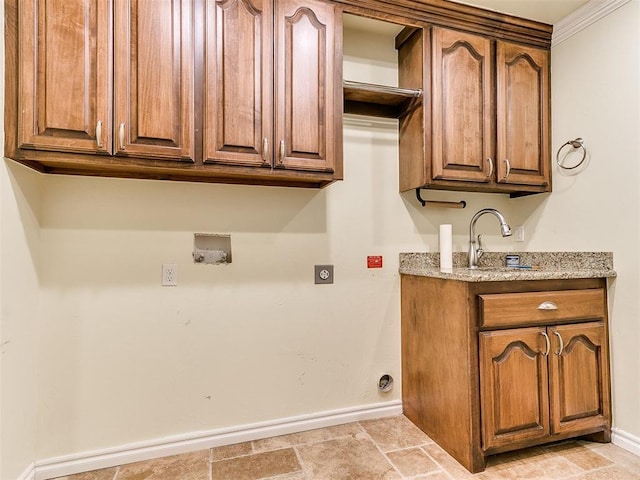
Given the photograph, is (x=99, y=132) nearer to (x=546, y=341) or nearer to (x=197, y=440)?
(x=197, y=440)

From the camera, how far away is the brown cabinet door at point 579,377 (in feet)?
6.05

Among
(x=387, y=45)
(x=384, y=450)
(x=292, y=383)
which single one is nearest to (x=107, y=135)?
(x=292, y=383)

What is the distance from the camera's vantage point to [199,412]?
1952 millimetres

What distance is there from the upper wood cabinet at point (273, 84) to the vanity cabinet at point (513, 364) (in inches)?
40.0

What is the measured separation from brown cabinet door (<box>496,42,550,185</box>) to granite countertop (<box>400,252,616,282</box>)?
1.70ft

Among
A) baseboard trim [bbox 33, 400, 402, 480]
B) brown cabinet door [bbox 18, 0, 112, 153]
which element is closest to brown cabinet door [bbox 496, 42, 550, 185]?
baseboard trim [bbox 33, 400, 402, 480]

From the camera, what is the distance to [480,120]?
2188 millimetres

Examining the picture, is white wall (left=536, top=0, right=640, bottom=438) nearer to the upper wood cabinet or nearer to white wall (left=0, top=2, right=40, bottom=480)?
the upper wood cabinet

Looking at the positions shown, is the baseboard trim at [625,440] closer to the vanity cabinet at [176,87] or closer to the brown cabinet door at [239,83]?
the vanity cabinet at [176,87]

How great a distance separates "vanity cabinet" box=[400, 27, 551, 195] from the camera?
2.11 m

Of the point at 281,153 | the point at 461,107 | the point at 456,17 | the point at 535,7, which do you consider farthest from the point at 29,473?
the point at 535,7

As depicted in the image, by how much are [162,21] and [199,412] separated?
193 centimetres

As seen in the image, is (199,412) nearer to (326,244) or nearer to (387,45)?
(326,244)

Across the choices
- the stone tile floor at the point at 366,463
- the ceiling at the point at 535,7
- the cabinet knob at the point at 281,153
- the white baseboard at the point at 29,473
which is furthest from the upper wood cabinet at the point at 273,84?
the white baseboard at the point at 29,473
